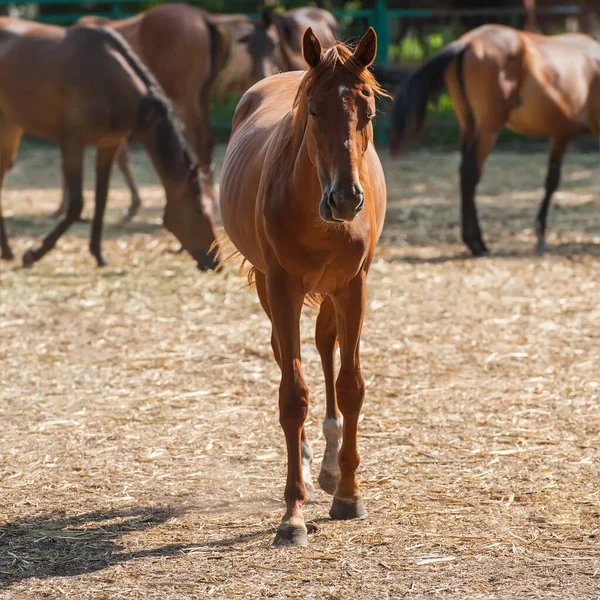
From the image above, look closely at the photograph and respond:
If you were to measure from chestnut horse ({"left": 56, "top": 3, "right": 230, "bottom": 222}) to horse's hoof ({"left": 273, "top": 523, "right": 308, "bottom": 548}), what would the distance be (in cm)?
670

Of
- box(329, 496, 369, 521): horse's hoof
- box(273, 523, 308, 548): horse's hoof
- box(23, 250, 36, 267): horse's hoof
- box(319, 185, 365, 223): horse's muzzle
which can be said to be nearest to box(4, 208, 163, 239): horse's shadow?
box(23, 250, 36, 267): horse's hoof

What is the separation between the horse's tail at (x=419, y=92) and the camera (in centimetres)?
801

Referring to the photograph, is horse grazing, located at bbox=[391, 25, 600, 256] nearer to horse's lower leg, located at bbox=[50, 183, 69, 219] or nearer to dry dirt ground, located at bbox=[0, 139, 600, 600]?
dry dirt ground, located at bbox=[0, 139, 600, 600]

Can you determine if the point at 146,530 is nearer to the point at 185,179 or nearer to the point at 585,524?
the point at 585,524

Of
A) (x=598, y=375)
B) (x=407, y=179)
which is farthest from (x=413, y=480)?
(x=407, y=179)

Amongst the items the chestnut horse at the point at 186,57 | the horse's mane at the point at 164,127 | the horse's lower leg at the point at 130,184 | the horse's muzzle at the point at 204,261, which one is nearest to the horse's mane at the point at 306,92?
the horse's muzzle at the point at 204,261

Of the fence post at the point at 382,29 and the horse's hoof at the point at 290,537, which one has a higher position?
the fence post at the point at 382,29

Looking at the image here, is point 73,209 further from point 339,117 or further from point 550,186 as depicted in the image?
point 339,117

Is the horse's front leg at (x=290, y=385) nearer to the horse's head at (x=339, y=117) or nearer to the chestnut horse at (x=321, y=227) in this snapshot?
the chestnut horse at (x=321, y=227)

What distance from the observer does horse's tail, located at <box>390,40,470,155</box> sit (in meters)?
8.01

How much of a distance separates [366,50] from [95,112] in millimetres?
5040

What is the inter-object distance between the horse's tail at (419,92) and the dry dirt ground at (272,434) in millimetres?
1036

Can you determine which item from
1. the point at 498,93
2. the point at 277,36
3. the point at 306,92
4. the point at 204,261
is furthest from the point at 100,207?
the point at 306,92

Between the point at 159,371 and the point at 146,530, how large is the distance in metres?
1.98
